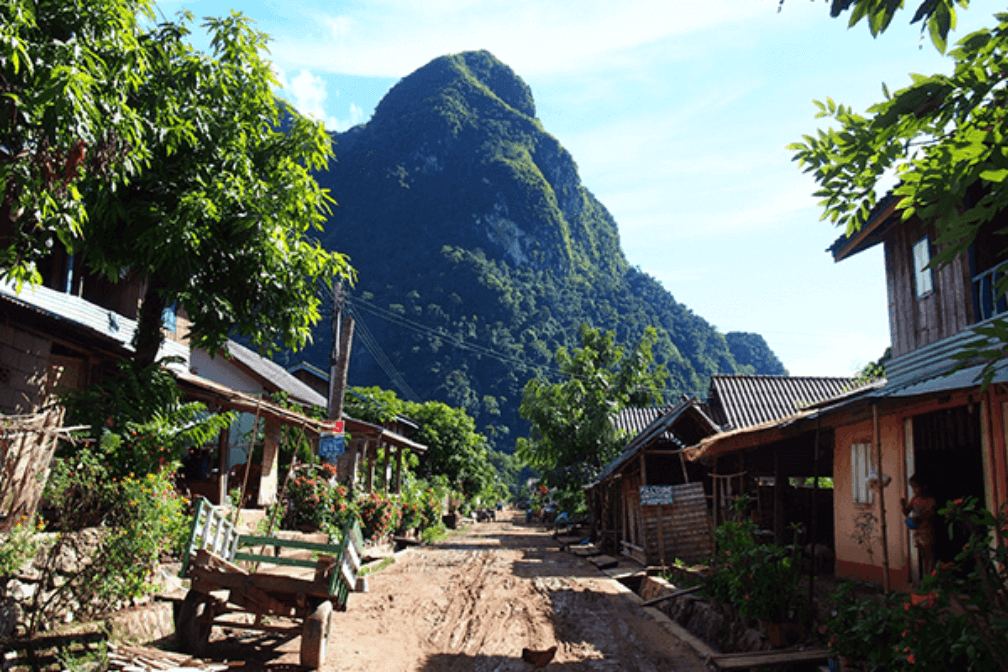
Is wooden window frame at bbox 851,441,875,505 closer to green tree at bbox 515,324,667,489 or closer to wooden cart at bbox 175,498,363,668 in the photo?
wooden cart at bbox 175,498,363,668

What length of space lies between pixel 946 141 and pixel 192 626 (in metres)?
8.89

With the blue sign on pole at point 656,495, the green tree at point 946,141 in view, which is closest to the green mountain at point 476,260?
the blue sign on pole at point 656,495

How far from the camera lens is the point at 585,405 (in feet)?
111

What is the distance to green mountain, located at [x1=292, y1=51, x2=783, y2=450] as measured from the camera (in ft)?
356

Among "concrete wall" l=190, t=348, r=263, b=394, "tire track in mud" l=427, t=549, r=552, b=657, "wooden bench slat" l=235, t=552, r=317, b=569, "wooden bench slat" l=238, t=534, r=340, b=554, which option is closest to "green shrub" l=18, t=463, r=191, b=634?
"wooden bench slat" l=238, t=534, r=340, b=554

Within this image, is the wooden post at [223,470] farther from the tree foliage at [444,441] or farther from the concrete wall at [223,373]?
the tree foliage at [444,441]

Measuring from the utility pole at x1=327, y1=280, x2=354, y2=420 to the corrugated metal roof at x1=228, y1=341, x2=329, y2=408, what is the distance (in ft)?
7.02

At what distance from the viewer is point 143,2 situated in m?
9.08

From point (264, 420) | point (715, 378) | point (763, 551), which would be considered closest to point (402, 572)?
point (264, 420)

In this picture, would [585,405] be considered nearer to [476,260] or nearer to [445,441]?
[445,441]

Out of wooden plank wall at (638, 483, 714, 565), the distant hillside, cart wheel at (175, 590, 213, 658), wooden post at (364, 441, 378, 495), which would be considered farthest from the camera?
the distant hillside

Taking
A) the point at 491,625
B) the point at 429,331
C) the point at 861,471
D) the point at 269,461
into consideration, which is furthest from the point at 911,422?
the point at 429,331

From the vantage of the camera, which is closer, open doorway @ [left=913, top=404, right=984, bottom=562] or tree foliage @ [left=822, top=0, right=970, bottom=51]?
tree foliage @ [left=822, top=0, right=970, bottom=51]

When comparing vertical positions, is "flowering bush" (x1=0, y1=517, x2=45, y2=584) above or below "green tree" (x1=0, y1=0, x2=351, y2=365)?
below
